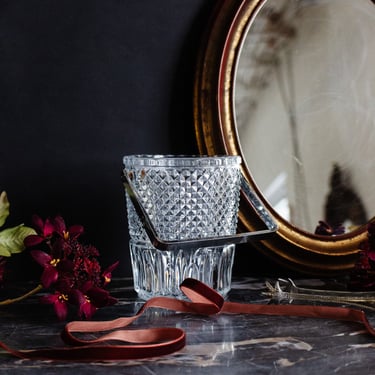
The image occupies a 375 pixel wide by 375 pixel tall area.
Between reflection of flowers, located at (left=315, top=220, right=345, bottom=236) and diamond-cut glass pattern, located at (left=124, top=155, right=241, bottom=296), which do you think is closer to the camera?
diamond-cut glass pattern, located at (left=124, top=155, right=241, bottom=296)

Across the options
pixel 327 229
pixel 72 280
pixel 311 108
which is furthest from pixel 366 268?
pixel 72 280

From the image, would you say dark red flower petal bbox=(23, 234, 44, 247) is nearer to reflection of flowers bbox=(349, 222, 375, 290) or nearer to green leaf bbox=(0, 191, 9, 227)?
green leaf bbox=(0, 191, 9, 227)

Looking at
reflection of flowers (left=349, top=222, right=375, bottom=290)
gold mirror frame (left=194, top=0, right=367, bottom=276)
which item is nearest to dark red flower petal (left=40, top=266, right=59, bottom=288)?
gold mirror frame (left=194, top=0, right=367, bottom=276)

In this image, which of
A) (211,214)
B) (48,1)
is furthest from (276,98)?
(48,1)

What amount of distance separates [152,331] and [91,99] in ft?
1.39

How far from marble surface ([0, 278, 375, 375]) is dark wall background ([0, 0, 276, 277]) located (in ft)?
0.54

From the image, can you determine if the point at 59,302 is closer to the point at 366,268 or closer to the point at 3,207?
the point at 3,207

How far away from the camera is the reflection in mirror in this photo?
1053mm

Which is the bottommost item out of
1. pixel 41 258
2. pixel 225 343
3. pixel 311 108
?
pixel 225 343

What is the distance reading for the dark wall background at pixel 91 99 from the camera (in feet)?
3.28

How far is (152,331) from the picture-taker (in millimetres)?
750

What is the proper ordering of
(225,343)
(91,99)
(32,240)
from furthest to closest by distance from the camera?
(91,99) < (32,240) < (225,343)

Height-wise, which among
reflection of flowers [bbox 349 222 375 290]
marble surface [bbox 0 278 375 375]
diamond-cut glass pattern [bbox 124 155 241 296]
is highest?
diamond-cut glass pattern [bbox 124 155 241 296]

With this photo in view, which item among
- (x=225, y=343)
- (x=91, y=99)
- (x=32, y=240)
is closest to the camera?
(x=225, y=343)
